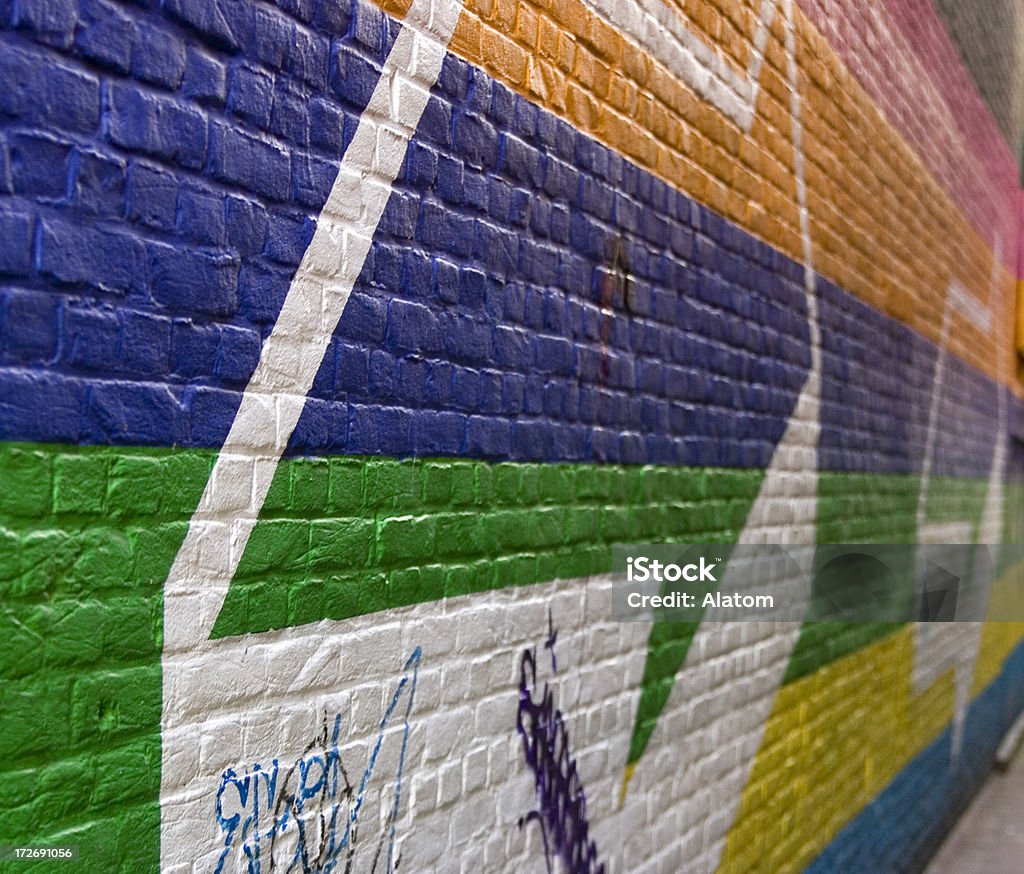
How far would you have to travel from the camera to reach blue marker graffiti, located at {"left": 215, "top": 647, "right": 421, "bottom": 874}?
2.28 metres

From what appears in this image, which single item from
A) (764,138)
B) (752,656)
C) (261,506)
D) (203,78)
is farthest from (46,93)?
(752,656)

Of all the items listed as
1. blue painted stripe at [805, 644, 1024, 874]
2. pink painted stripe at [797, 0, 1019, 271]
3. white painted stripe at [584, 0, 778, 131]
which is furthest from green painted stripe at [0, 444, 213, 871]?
blue painted stripe at [805, 644, 1024, 874]

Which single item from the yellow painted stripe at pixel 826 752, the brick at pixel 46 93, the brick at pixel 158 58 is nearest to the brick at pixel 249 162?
the brick at pixel 158 58

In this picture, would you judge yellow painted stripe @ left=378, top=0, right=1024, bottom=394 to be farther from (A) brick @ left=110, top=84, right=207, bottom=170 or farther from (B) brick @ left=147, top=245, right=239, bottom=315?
(B) brick @ left=147, top=245, right=239, bottom=315

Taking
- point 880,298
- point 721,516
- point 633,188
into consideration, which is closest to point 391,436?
point 633,188

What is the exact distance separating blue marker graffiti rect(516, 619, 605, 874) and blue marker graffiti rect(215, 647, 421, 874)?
56cm

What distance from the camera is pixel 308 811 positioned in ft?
8.05

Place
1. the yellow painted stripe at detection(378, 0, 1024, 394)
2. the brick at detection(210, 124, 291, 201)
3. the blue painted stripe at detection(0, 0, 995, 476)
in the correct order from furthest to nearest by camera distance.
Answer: the yellow painted stripe at detection(378, 0, 1024, 394), the brick at detection(210, 124, 291, 201), the blue painted stripe at detection(0, 0, 995, 476)

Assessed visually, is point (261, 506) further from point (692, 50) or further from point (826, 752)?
point (826, 752)

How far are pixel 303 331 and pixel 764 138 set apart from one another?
8.78 ft

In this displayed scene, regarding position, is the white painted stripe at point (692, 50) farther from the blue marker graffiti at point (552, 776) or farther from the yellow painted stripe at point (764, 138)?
the blue marker graffiti at point (552, 776)

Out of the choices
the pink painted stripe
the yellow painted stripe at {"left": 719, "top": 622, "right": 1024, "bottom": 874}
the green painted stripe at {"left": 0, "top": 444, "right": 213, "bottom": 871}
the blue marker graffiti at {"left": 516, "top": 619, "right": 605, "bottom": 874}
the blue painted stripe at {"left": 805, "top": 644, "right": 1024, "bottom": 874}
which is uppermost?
the pink painted stripe

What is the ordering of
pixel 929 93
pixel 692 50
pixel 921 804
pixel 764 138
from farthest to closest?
pixel 921 804 < pixel 929 93 < pixel 764 138 < pixel 692 50

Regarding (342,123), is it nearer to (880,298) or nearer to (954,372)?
(880,298)
